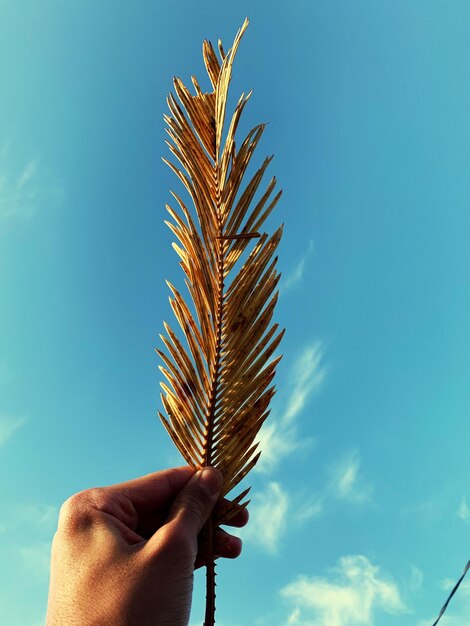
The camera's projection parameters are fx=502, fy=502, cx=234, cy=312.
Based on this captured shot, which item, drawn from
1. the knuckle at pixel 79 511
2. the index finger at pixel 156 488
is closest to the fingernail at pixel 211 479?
the index finger at pixel 156 488

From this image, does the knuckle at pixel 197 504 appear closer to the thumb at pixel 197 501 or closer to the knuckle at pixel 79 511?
the thumb at pixel 197 501

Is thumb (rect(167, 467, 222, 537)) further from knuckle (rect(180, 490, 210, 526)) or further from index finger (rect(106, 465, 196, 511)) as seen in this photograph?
index finger (rect(106, 465, 196, 511))

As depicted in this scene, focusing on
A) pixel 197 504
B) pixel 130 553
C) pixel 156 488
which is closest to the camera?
pixel 130 553

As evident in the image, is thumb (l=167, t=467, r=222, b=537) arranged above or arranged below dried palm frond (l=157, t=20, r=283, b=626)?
below

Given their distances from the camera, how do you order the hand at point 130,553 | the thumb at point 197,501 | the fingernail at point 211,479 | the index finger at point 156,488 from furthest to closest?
the index finger at point 156,488, the fingernail at point 211,479, the thumb at point 197,501, the hand at point 130,553

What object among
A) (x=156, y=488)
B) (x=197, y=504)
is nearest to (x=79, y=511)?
(x=156, y=488)

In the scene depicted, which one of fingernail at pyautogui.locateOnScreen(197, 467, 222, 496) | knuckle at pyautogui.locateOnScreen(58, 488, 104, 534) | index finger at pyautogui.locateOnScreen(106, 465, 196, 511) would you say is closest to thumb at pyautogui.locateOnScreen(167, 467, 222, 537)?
fingernail at pyautogui.locateOnScreen(197, 467, 222, 496)

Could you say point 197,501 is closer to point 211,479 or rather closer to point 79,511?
point 211,479
